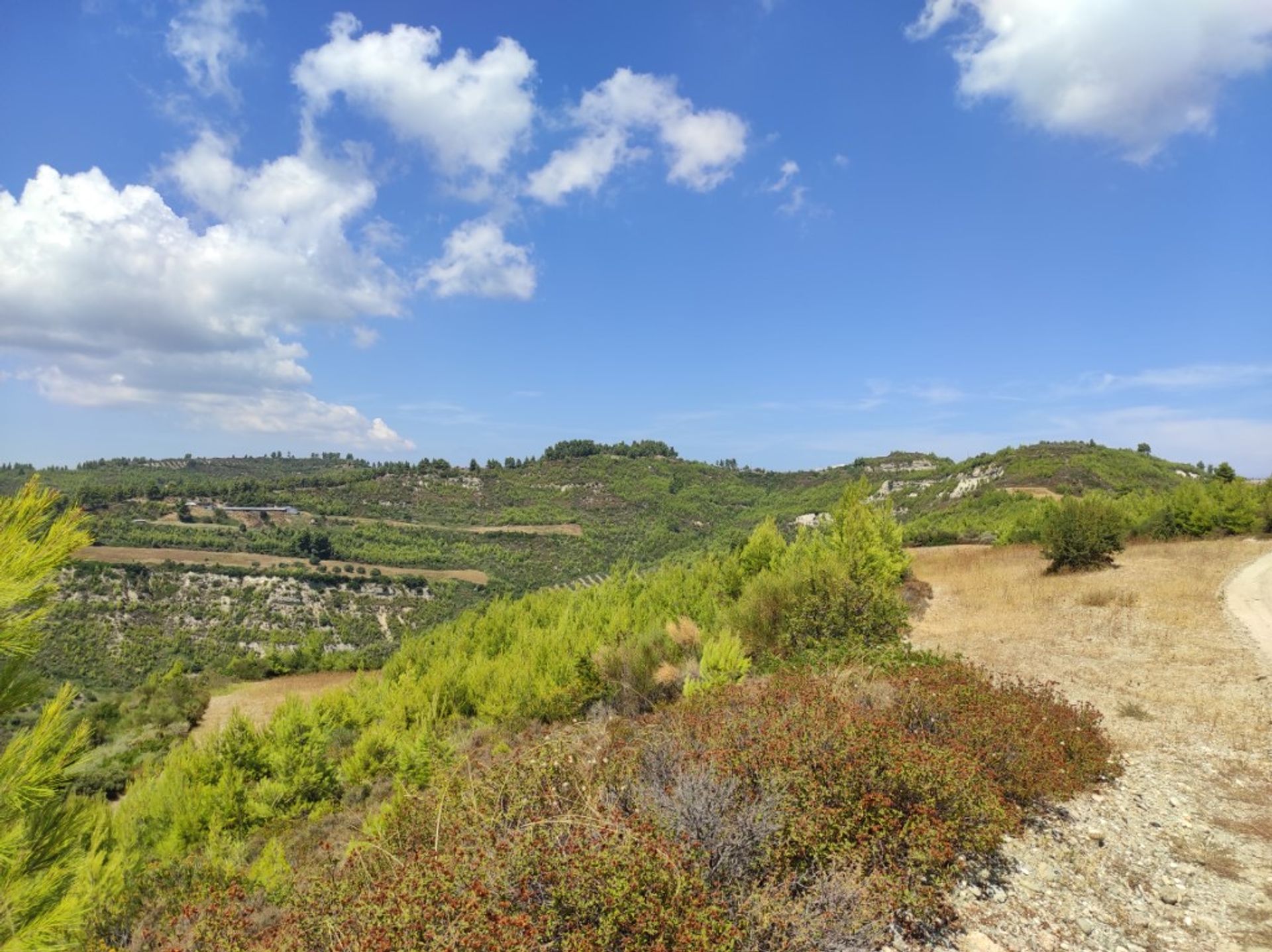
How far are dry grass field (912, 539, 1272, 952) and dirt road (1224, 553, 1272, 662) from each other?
261 millimetres

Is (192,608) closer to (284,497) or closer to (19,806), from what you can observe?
(284,497)

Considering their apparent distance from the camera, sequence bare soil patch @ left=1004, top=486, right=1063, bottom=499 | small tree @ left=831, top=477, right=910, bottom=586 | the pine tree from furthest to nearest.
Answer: bare soil patch @ left=1004, top=486, right=1063, bottom=499 → small tree @ left=831, top=477, right=910, bottom=586 → the pine tree

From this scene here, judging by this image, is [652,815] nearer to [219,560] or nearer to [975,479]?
[219,560]

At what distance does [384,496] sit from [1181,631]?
96166mm

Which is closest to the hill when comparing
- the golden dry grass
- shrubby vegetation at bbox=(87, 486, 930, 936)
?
the golden dry grass

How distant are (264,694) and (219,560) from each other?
32.1 metres

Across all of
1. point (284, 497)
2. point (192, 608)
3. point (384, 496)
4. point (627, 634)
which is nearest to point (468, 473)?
→ point (384, 496)

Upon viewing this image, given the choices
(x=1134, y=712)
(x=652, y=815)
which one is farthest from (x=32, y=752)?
(x=1134, y=712)

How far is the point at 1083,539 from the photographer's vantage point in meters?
20.3

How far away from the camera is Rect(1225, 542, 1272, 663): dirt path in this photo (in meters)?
12.1

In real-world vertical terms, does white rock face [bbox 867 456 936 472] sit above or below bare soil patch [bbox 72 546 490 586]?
above

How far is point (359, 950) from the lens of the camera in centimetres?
265

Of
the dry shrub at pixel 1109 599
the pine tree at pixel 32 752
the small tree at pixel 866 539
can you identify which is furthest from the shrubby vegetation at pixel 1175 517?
the pine tree at pixel 32 752

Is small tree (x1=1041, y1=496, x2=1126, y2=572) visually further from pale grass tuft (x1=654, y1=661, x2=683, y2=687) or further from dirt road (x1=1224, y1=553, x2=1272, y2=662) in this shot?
pale grass tuft (x1=654, y1=661, x2=683, y2=687)
